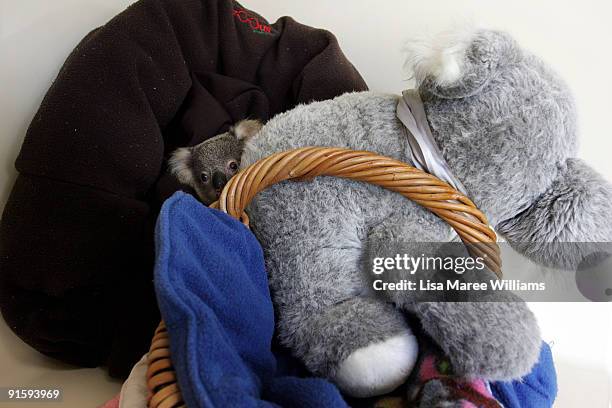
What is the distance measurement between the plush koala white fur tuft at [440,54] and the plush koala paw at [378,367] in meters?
0.28

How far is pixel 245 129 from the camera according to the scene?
2.80 ft

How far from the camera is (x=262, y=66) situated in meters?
0.92

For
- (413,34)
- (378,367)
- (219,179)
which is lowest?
(378,367)

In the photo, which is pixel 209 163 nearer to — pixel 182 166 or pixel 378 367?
pixel 182 166

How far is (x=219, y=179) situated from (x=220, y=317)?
0.96 ft

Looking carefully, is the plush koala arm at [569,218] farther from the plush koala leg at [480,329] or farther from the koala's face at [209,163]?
the koala's face at [209,163]

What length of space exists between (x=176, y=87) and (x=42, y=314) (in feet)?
1.21

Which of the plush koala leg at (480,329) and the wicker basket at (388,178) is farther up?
the wicker basket at (388,178)

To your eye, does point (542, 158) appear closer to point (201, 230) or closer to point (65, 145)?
point (201, 230)

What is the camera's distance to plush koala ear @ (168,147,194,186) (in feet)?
2.71

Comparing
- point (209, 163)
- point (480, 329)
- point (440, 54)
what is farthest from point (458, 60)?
point (209, 163)

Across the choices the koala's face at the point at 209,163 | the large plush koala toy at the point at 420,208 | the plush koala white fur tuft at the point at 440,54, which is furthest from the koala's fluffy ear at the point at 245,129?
the plush koala white fur tuft at the point at 440,54

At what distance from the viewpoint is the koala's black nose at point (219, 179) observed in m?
0.81

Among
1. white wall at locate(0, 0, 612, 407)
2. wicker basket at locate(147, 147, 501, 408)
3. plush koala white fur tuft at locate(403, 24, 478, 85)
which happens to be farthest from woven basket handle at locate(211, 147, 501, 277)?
white wall at locate(0, 0, 612, 407)
